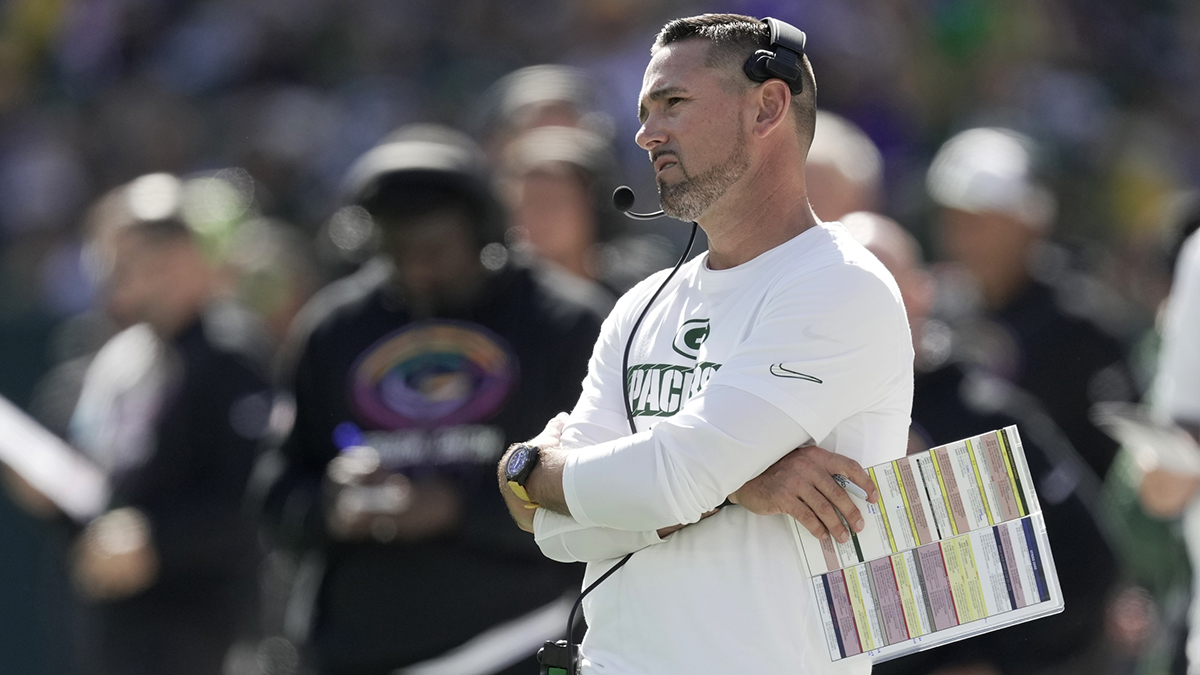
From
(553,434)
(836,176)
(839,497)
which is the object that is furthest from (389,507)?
(839,497)

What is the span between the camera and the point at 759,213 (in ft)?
10.2

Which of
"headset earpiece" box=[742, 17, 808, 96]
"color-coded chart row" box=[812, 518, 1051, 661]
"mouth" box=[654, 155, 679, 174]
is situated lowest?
"color-coded chart row" box=[812, 518, 1051, 661]

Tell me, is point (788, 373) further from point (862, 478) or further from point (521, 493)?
point (521, 493)

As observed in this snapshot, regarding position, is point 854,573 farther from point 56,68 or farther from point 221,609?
point 56,68

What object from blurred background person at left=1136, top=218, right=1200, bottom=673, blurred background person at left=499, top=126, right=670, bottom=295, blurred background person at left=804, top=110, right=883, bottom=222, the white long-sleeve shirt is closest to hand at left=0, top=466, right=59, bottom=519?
blurred background person at left=499, top=126, right=670, bottom=295

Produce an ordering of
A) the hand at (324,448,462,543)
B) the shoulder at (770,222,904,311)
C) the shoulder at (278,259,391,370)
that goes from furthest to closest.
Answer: the shoulder at (278,259,391,370) < the hand at (324,448,462,543) < the shoulder at (770,222,904,311)

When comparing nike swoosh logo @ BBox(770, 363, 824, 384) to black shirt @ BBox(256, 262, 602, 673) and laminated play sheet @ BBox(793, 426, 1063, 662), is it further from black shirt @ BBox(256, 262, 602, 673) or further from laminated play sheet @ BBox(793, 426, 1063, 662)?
black shirt @ BBox(256, 262, 602, 673)

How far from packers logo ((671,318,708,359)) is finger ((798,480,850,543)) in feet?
1.33

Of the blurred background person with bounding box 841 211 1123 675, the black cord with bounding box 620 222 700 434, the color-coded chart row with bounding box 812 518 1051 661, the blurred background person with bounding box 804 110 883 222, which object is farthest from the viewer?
the blurred background person with bounding box 804 110 883 222

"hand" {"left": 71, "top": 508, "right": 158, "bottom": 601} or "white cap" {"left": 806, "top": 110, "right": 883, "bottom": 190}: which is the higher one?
"white cap" {"left": 806, "top": 110, "right": 883, "bottom": 190}

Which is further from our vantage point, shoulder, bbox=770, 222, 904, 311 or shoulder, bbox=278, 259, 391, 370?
shoulder, bbox=278, 259, 391, 370

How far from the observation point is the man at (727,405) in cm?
282

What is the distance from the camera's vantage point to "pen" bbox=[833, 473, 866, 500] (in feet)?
9.21

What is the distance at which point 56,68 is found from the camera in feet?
36.4
